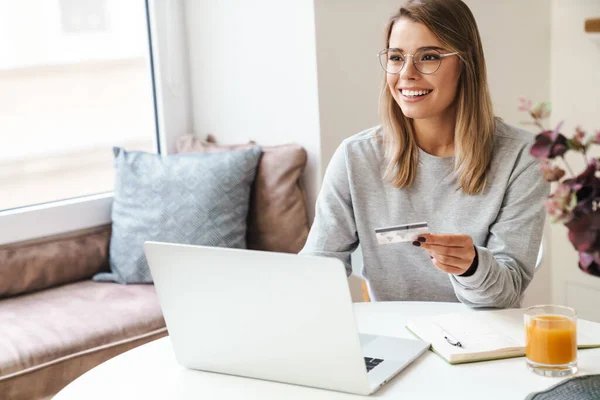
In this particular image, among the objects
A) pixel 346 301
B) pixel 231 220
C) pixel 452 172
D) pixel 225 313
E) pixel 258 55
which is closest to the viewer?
pixel 346 301

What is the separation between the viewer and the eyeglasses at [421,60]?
5.80 ft

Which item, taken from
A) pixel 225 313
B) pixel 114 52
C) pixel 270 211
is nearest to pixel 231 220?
pixel 270 211

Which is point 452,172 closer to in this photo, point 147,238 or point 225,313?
point 225,313

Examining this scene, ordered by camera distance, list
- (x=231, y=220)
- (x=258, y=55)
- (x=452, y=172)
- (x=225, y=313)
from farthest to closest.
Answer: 1. (x=258, y=55)
2. (x=231, y=220)
3. (x=452, y=172)
4. (x=225, y=313)

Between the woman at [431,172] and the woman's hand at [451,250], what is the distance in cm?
23

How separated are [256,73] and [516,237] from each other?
1.35 m

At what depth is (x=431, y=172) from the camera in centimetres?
178

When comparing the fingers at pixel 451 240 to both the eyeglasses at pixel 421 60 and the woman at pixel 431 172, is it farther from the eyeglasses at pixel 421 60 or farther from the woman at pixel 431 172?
the eyeglasses at pixel 421 60

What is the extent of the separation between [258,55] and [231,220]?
0.57 metres

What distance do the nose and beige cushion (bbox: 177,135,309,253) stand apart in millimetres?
868

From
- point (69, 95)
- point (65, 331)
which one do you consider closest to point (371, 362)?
point (65, 331)

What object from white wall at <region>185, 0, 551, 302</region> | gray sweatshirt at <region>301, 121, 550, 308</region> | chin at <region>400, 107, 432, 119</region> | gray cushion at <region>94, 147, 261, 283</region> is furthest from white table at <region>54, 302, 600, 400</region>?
white wall at <region>185, 0, 551, 302</region>

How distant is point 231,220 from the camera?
257cm

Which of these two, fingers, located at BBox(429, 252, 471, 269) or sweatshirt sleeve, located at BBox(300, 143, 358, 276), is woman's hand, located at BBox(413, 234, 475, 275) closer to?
fingers, located at BBox(429, 252, 471, 269)
